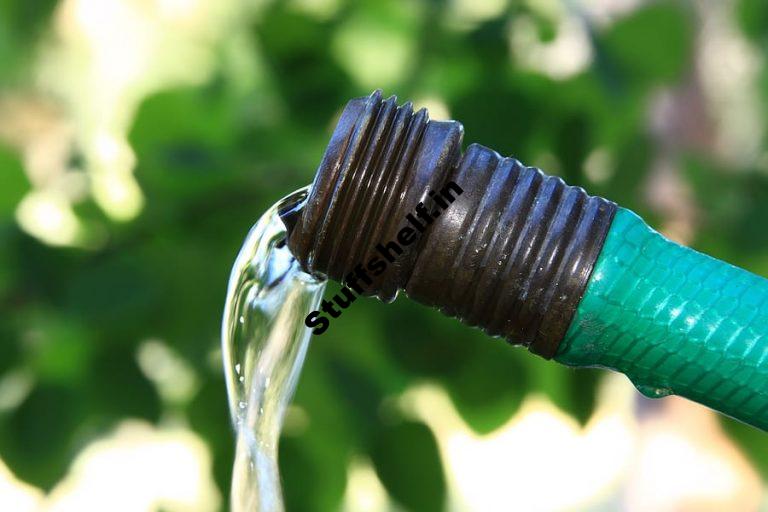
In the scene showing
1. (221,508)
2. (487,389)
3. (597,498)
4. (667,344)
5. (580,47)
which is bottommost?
(597,498)

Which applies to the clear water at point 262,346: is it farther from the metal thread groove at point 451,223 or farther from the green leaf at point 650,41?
the green leaf at point 650,41

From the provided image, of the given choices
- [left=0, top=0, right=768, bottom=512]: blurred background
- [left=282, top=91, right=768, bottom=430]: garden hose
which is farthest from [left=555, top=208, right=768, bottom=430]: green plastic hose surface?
[left=0, top=0, right=768, bottom=512]: blurred background

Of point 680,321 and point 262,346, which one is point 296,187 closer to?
point 262,346

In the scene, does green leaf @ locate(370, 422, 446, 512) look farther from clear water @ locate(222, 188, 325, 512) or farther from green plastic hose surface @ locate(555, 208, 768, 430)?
green plastic hose surface @ locate(555, 208, 768, 430)

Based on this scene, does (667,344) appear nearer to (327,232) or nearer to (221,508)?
(327,232)

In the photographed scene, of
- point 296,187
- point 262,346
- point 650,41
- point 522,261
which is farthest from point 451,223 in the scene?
point 650,41

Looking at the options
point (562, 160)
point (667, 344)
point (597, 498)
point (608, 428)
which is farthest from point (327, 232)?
point (597, 498)

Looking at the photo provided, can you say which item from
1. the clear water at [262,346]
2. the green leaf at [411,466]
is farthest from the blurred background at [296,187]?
the clear water at [262,346]
